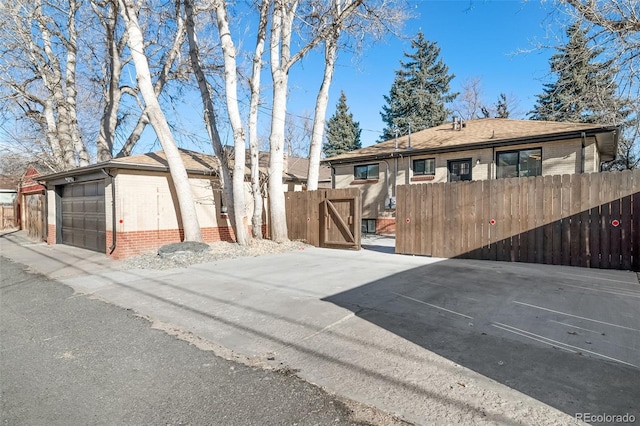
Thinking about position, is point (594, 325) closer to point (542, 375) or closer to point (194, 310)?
point (542, 375)

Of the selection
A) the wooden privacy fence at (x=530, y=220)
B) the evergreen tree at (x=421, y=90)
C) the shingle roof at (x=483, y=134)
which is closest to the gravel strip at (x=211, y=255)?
the wooden privacy fence at (x=530, y=220)

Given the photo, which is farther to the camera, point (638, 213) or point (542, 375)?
point (638, 213)

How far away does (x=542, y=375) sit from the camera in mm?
2914

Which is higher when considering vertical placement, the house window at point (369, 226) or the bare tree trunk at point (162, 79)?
the bare tree trunk at point (162, 79)

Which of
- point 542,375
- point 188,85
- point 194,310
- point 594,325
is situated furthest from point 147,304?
point 188,85

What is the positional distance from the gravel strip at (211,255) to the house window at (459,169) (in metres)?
7.53

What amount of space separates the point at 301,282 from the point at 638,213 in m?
7.17

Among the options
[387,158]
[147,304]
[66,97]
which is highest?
[66,97]

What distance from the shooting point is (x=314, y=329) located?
4.14m

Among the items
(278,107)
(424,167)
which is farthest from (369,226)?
(278,107)

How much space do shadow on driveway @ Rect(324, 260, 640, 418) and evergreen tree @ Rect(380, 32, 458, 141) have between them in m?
26.6

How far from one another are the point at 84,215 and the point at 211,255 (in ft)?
21.7

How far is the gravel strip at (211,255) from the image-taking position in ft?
29.5

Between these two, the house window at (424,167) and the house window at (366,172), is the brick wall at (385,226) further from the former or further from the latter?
the house window at (424,167)
